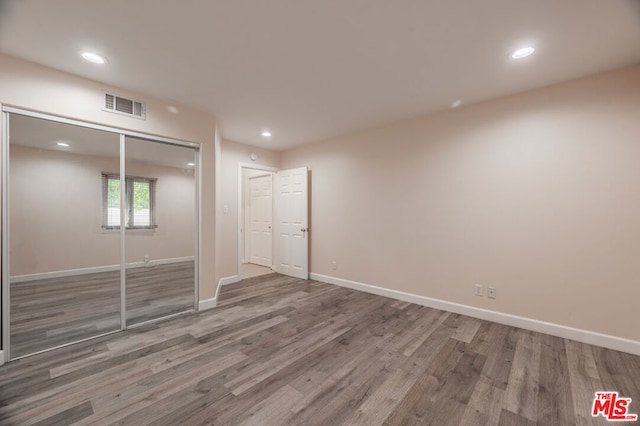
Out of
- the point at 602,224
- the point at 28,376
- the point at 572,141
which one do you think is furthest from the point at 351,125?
the point at 28,376

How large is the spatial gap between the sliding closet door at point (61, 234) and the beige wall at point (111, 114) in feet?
0.57

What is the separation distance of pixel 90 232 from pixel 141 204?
1.83ft

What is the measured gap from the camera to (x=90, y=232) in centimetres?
273

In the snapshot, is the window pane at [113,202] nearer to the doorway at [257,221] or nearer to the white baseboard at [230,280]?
the white baseboard at [230,280]

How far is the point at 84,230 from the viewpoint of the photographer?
2695 millimetres

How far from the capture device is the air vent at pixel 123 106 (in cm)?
268

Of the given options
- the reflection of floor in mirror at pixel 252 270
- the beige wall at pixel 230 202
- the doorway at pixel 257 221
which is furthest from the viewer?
the doorway at pixel 257 221

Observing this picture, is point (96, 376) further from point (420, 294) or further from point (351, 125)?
point (351, 125)

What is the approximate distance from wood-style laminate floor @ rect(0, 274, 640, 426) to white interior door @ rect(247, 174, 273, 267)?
10.3 ft

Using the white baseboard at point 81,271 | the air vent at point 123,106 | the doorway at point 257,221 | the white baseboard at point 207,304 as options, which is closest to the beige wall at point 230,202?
the doorway at point 257,221

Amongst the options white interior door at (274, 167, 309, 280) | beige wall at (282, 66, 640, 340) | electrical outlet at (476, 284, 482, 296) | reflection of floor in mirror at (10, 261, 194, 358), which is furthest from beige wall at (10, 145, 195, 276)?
electrical outlet at (476, 284, 482, 296)

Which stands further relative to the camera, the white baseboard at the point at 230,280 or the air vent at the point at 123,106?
the white baseboard at the point at 230,280

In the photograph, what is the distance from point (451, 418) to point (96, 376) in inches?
106

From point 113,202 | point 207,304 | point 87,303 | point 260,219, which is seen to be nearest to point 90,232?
point 113,202
